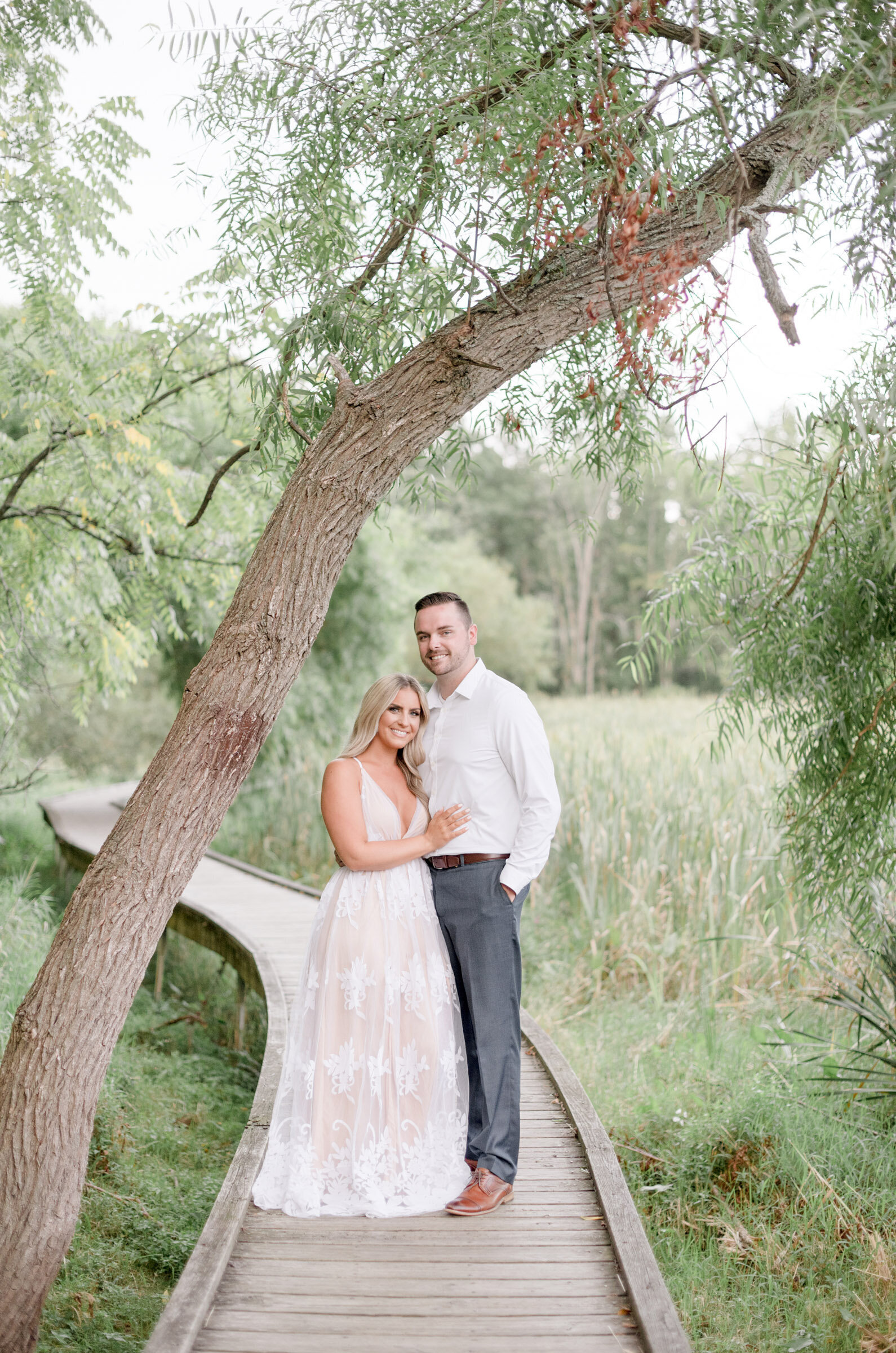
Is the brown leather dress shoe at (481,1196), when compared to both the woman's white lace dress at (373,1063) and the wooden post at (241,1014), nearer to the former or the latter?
the woman's white lace dress at (373,1063)

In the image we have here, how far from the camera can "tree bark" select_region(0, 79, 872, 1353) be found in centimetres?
308

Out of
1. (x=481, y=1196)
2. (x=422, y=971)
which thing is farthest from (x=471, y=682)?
(x=481, y=1196)

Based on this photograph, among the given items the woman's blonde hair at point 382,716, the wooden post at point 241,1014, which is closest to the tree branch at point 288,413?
the woman's blonde hair at point 382,716

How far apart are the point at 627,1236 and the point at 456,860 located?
1.20m

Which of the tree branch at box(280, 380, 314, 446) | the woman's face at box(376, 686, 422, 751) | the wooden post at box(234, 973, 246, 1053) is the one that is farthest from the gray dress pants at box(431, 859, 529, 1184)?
the wooden post at box(234, 973, 246, 1053)

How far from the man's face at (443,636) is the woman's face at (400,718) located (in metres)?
0.13

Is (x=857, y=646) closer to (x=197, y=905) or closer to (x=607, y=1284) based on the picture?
(x=607, y=1284)

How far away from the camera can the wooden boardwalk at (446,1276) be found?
254cm

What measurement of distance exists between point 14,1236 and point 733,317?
3565 mm

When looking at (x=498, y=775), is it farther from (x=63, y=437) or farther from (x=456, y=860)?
(x=63, y=437)

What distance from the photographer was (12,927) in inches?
284

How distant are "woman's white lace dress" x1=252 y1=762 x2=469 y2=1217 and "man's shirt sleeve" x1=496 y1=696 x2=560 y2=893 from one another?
0.36m

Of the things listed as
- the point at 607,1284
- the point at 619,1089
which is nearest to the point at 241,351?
the point at 619,1089

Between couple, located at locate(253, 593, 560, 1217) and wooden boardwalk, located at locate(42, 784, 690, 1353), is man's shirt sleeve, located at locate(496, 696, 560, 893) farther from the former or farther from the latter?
wooden boardwalk, located at locate(42, 784, 690, 1353)
